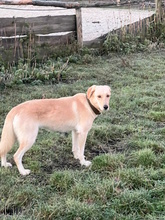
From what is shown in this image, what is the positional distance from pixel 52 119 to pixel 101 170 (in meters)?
0.86

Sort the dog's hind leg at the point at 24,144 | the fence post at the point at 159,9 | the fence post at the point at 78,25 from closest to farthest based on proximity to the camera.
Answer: the dog's hind leg at the point at 24,144 < the fence post at the point at 78,25 < the fence post at the point at 159,9

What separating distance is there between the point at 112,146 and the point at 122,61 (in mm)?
5063

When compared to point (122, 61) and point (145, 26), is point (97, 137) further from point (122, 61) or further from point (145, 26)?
point (145, 26)

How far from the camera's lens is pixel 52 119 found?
4344mm

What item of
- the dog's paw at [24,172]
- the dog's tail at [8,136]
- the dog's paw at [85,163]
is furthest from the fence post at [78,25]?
the dog's paw at [24,172]

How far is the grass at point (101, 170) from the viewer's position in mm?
3422

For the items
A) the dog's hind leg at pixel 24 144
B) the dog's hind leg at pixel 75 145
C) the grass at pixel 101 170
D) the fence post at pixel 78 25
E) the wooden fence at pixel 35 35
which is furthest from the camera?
the fence post at pixel 78 25

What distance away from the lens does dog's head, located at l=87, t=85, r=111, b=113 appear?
4.35m

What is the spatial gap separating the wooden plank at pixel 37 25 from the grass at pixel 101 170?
2.20m

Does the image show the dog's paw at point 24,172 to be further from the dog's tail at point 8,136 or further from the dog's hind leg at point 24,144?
the dog's tail at point 8,136

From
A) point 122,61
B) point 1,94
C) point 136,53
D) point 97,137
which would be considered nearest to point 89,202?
point 97,137

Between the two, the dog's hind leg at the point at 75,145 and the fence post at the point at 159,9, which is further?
the fence post at the point at 159,9

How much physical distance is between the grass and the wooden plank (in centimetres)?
220

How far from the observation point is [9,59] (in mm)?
8773
